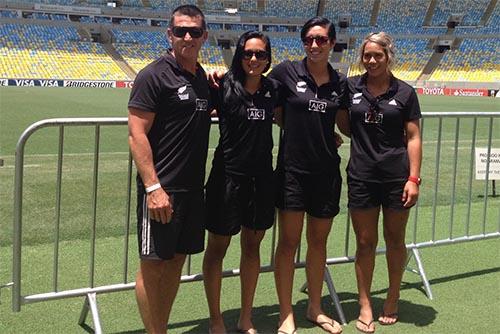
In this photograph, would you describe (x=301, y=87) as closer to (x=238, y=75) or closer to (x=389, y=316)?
(x=238, y=75)

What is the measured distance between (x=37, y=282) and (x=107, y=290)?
1.10 m

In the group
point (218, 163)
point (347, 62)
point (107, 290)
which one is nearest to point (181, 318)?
point (107, 290)

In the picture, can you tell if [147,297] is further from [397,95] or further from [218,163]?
[397,95]

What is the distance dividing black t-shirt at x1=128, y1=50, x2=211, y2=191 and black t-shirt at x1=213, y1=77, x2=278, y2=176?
21 cm

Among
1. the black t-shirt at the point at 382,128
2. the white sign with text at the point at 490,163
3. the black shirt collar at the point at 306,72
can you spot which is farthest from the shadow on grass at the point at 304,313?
the white sign with text at the point at 490,163

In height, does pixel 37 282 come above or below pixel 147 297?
below

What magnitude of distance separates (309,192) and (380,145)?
2.01ft

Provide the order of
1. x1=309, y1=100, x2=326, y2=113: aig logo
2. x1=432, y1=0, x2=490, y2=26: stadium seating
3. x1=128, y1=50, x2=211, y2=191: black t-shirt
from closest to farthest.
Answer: x1=128, y1=50, x2=211, y2=191: black t-shirt < x1=309, y1=100, x2=326, y2=113: aig logo < x1=432, y1=0, x2=490, y2=26: stadium seating

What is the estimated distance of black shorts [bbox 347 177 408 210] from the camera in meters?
3.71

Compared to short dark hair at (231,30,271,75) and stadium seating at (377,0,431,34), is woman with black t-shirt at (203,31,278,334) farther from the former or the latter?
stadium seating at (377,0,431,34)

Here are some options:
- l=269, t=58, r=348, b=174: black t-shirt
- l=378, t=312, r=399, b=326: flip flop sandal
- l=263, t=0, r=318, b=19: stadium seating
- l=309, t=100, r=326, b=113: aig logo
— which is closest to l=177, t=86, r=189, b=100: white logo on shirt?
l=269, t=58, r=348, b=174: black t-shirt

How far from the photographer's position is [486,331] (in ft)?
12.3

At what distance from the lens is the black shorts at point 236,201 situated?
3312 millimetres

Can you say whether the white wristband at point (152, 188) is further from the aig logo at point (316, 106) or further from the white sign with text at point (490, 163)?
the white sign with text at point (490, 163)
